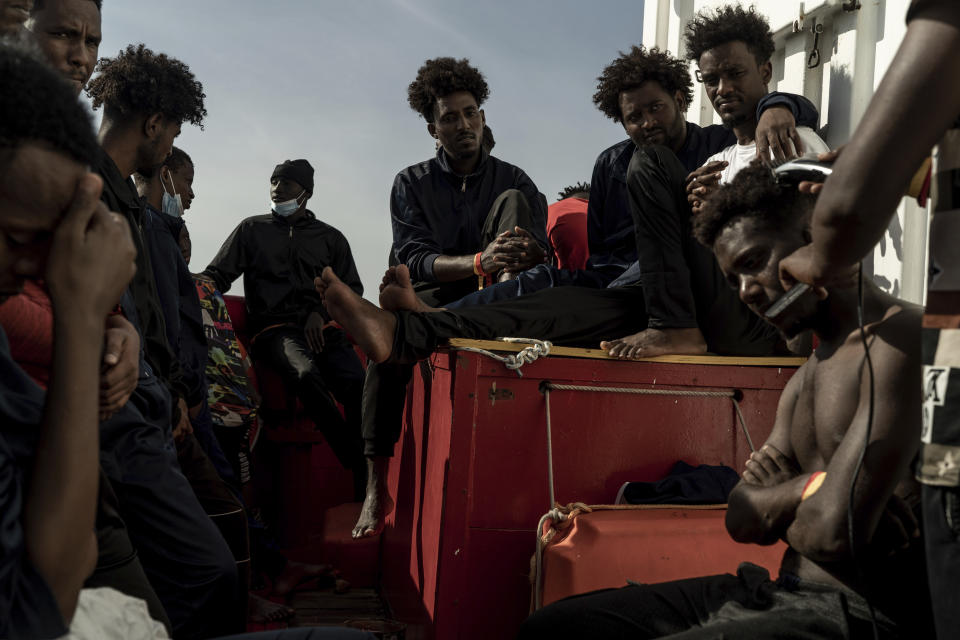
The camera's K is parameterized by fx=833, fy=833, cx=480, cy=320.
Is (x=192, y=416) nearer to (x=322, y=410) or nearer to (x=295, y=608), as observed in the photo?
(x=295, y=608)

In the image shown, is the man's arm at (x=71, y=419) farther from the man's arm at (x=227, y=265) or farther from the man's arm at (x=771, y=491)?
the man's arm at (x=227, y=265)

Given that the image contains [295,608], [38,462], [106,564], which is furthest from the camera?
[295,608]

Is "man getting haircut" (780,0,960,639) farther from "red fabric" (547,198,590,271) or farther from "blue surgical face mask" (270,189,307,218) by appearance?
"blue surgical face mask" (270,189,307,218)

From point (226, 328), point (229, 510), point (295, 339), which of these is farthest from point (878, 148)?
point (295, 339)

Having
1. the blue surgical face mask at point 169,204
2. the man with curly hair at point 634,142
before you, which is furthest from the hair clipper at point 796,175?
the blue surgical face mask at point 169,204

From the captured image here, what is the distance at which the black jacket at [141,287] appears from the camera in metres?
2.33

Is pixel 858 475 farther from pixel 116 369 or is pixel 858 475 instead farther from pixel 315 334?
pixel 315 334

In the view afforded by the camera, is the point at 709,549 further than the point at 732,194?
Yes

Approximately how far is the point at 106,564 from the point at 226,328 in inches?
114

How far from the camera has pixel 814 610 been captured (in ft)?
5.46

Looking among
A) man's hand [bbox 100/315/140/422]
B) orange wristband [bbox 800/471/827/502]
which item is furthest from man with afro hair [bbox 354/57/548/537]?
orange wristband [bbox 800/471/827/502]

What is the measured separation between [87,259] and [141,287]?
1.53 m

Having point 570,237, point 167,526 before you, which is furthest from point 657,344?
point 167,526

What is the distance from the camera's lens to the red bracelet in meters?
3.87
